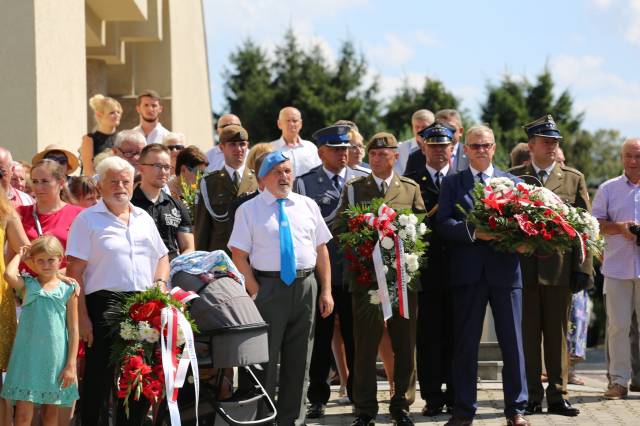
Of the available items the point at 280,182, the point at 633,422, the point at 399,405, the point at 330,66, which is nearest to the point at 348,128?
the point at 280,182

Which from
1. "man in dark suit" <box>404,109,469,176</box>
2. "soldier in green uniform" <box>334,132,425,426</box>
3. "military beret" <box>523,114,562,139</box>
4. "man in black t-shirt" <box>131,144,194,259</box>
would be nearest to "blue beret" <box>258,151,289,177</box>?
"man in black t-shirt" <box>131,144,194,259</box>

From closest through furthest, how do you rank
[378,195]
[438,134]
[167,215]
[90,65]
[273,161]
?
[273,161] → [167,215] → [378,195] → [438,134] → [90,65]

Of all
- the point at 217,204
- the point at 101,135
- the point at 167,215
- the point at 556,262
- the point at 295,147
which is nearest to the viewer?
the point at 167,215

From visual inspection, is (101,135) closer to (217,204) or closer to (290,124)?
(290,124)

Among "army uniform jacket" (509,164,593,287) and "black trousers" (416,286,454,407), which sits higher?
"army uniform jacket" (509,164,593,287)

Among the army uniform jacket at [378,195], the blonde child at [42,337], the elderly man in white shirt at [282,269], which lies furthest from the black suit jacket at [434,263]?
the blonde child at [42,337]

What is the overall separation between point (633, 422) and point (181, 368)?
406 centimetres

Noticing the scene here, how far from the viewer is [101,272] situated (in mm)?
8109

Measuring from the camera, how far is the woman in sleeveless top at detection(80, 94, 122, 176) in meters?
12.8

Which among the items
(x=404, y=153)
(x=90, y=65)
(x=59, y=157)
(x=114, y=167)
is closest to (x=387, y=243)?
(x=114, y=167)

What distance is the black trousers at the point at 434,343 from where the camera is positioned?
10172mm

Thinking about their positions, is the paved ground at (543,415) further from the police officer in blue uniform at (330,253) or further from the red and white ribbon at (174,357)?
the red and white ribbon at (174,357)

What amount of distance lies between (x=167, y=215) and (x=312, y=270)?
1.21m

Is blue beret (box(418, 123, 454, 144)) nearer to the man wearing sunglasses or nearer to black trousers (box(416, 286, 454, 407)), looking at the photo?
black trousers (box(416, 286, 454, 407))
